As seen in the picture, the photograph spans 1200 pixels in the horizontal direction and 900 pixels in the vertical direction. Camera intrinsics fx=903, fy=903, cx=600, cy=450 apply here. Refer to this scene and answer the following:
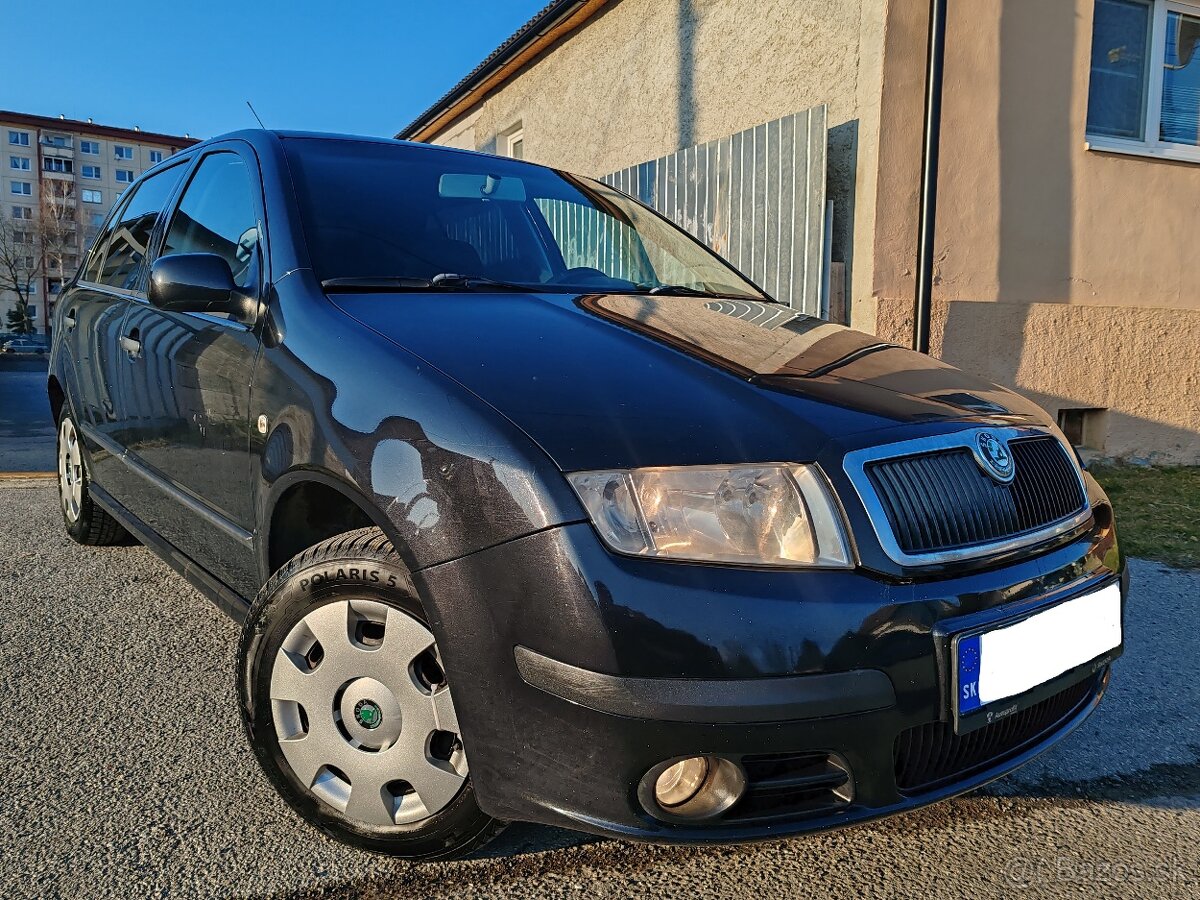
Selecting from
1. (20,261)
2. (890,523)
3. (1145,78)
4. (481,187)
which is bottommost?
(890,523)

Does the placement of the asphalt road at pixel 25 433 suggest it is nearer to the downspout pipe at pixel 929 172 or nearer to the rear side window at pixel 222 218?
the rear side window at pixel 222 218

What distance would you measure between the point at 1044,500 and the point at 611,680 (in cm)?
98

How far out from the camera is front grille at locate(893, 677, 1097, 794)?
1510 mm

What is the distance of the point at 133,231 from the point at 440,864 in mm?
2891

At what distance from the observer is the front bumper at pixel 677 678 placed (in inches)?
54.1

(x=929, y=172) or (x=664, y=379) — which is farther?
(x=929, y=172)

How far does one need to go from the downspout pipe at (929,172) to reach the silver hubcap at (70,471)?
4.71 meters

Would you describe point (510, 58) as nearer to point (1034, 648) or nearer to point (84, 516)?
point (84, 516)

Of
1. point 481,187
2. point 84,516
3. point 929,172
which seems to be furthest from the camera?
point 929,172

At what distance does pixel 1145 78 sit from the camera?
21.5 feet

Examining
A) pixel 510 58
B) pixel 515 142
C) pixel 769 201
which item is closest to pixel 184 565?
pixel 769 201

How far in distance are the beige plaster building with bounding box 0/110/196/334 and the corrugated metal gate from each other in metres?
78.5

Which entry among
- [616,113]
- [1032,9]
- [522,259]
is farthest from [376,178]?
[616,113]

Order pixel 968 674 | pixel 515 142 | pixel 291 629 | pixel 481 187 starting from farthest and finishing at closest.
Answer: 1. pixel 515 142
2. pixel 481 187
3. pixel 291 629
4. pixel 968 674
